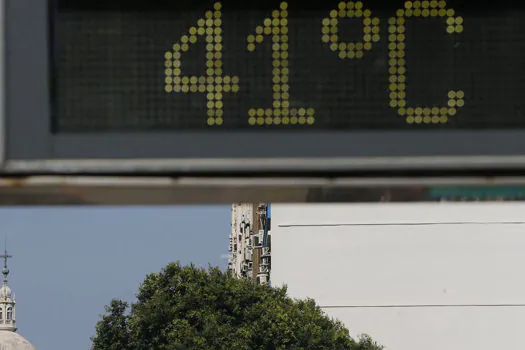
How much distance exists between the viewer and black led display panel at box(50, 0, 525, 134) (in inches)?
198

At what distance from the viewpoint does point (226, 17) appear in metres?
5.03

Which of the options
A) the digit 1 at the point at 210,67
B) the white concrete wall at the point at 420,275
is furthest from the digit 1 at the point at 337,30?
the white concrete wall at the point at 420,275

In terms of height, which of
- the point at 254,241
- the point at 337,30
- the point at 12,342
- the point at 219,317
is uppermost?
the point at 337,30

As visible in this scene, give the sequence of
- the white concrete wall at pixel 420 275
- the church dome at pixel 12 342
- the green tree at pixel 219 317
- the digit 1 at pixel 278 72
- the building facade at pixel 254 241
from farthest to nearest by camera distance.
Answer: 1. the church dome at pixel 12 342
2. the building facade at pixel 254 241
3. the white concrete wall at pixel 420 275
4. the green tree at pixel 219 317
5. the digit 1 at pixel 278 72

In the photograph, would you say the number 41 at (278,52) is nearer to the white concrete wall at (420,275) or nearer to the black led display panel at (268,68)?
the black led display panel at (268,68)

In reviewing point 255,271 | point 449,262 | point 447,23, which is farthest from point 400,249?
point 447,23

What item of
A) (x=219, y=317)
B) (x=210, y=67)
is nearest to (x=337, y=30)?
(x=210, y=67)

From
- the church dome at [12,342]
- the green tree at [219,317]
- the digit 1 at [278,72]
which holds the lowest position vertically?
the church dome at [12,342]

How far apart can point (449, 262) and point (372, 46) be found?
53234 millimetres

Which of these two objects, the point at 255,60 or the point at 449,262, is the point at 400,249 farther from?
the point at 255,60

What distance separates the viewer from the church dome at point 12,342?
443ft

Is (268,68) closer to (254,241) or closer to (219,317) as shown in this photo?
(219,317)

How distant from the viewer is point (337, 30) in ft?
16.5

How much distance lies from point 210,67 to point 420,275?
175 feet
